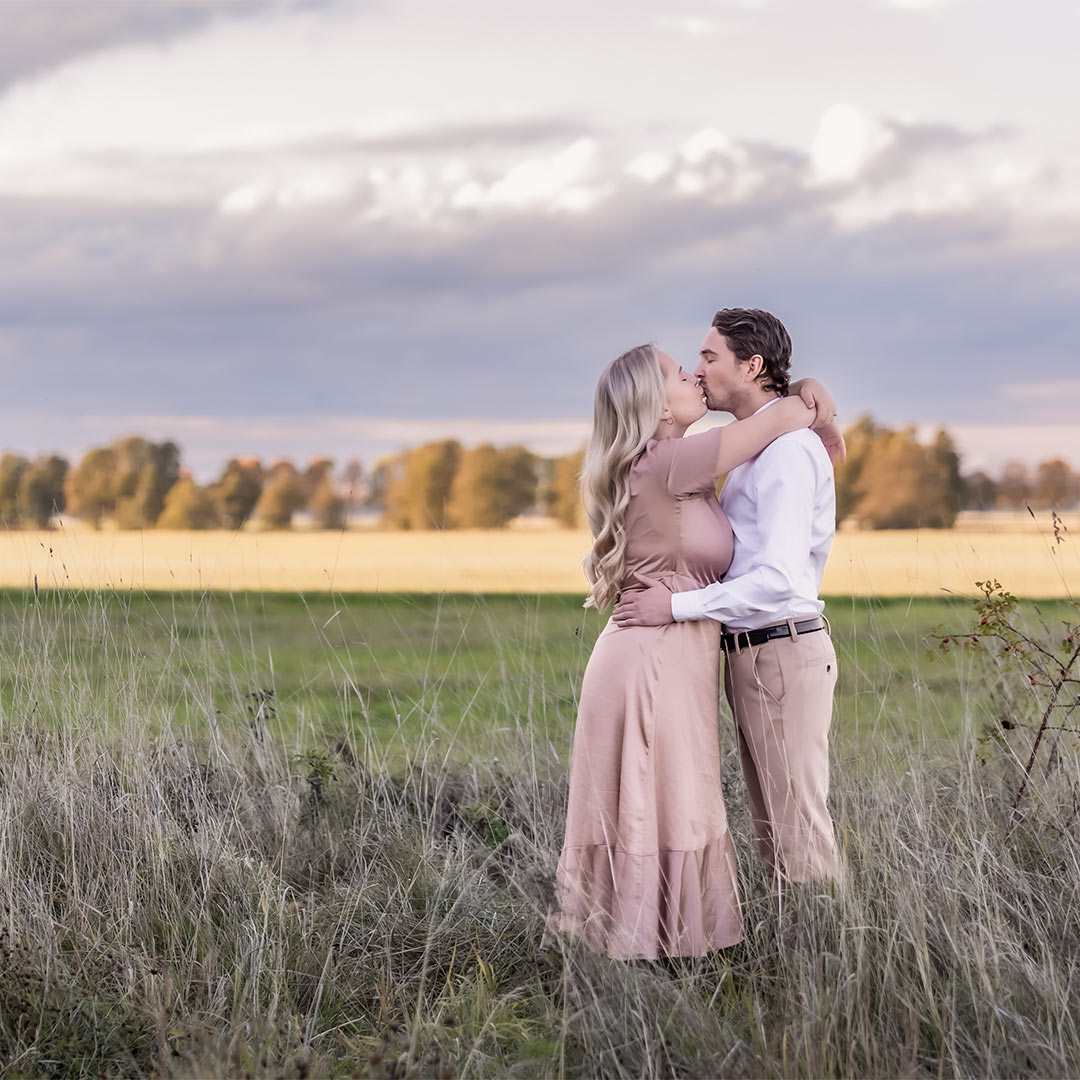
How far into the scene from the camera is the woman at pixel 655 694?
12.7 feet

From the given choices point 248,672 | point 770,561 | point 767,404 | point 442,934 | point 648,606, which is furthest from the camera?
point 248,672

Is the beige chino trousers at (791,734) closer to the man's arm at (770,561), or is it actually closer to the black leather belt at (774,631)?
the black leather belt at (774,631)

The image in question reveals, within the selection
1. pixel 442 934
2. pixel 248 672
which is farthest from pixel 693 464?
pixel 248 672

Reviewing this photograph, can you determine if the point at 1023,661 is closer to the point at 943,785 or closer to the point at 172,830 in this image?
the point at 943,785

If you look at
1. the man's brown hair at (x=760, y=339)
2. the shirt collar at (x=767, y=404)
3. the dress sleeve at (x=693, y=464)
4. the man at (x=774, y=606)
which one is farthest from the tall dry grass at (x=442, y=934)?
the man's brown hair at (x=760, y=339)

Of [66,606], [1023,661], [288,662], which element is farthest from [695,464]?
[288,662]

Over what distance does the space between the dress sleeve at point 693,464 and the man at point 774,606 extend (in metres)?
0.20

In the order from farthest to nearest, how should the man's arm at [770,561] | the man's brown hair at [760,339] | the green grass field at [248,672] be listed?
the green grass field at [248,672] → the man's brown hair at [760,339] → the man's arm at [770,561]

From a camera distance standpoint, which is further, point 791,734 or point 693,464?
point 791,734

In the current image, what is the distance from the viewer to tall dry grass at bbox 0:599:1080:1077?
3.52 metres

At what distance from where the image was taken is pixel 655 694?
3.89 metres

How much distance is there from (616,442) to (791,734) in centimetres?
118

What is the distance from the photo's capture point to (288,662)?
47.3ft

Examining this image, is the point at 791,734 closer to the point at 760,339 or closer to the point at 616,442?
the point at 616,442
